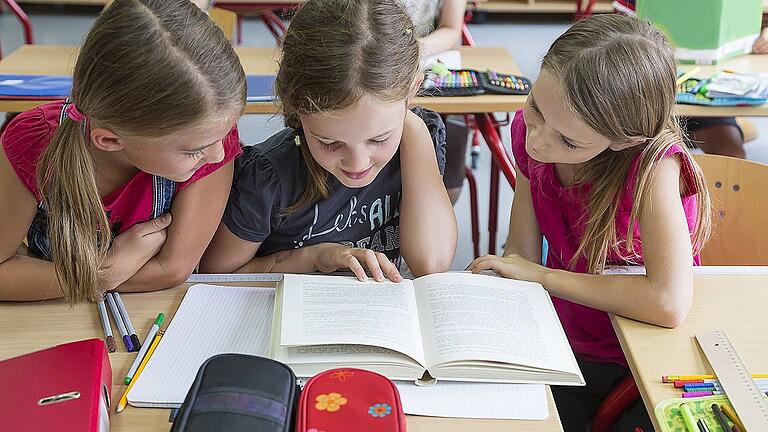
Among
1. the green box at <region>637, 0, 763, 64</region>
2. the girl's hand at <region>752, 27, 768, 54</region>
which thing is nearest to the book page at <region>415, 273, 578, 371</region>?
the green box at <region>637, 0, 763, 64</region>

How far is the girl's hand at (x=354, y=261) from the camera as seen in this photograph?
114 cm

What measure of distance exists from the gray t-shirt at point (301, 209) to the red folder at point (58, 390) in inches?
16.7

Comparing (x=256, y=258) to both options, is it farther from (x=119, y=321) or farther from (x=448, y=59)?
(x=448, y=59)

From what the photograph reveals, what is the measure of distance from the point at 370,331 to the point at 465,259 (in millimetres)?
1781

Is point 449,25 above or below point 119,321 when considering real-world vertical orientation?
below

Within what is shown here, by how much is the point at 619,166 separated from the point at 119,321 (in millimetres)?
757

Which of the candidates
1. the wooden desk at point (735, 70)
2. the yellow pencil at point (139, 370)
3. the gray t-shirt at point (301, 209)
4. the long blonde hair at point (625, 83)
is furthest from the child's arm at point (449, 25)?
the yellow pencil at point (139, 370)

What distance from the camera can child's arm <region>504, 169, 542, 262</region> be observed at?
1440 mm

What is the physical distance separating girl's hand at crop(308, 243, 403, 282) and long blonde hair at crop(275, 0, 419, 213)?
216 millimetres

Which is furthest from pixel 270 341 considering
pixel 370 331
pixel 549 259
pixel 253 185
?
pixel 549 259

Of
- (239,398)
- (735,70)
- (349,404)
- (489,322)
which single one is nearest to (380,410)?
(349,404)

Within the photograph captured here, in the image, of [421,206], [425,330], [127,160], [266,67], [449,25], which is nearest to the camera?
[425,330]

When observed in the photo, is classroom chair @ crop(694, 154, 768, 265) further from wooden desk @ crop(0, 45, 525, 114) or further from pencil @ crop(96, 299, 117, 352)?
pencil @ crop(96, 299, 117, 352)

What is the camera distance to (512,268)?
1.20 metres
